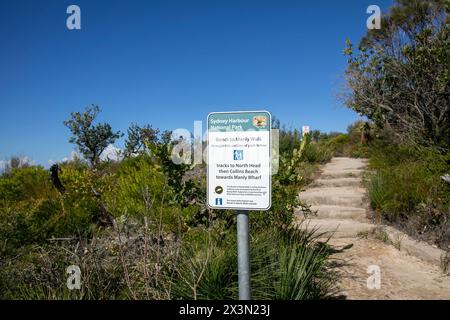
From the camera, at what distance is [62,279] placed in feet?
11.3

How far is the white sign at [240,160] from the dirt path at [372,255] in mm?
1921

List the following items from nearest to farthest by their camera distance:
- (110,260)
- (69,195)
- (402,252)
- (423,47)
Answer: (110,260)
(402,252)
(69,195)
(423,47)

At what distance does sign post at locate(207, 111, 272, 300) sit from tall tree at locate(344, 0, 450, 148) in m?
7.47

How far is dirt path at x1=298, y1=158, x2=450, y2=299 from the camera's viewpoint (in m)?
3.90

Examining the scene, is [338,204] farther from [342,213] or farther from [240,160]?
[240,160]

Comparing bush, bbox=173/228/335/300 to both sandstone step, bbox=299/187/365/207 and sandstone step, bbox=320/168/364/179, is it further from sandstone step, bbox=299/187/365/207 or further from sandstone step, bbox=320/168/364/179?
sandstone step, bbox=320/168/364/179

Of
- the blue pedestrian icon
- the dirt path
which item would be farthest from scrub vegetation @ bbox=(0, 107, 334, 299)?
the blue pedestrian icon

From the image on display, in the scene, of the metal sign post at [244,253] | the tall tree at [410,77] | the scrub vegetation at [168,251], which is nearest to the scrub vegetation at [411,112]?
the tall tree at [410,77]

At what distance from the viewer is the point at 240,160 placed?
2451 millimetres

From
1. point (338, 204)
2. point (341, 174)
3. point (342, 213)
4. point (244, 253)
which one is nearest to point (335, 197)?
point (338, 204)
